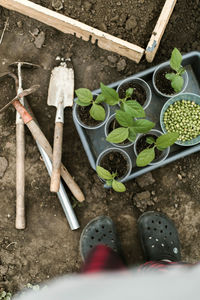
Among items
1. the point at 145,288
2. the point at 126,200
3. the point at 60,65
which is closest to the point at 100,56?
the point at 60,65

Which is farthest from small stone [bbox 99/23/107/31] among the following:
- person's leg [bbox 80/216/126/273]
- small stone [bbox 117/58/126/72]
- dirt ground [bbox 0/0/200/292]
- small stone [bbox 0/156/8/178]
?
person's leg [bbox 80/216/126/273]

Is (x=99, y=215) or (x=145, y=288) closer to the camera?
(x=145, y=288)

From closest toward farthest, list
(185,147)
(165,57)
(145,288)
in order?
(145,288) → (185,147) → (165,57)

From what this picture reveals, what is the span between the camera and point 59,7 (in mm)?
2135

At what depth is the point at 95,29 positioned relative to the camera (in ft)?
6.72

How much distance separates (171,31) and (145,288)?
182 cm

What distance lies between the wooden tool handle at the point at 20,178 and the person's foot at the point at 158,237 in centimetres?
81

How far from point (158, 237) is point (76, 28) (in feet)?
5.05

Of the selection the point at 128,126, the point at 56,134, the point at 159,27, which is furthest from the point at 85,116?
the point at 159,27

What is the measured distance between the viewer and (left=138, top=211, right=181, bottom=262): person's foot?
2.09 meters

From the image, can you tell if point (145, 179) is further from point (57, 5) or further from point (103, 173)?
point (57, 5)

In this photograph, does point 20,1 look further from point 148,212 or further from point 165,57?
point 148,212

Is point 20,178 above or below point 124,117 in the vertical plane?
below

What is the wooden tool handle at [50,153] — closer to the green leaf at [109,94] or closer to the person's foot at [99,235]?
the person's foot at [99,235]
